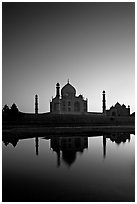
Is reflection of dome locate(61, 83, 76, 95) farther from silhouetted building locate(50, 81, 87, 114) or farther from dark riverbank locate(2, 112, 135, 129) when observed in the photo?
dark riverbank locate(2, 112, 135, 129)

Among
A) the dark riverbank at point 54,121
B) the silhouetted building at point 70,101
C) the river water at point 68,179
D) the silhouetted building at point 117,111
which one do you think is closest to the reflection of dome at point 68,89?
the silhouetted building at point 70,101

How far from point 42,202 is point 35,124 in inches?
647

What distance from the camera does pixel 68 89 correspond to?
3488 cm

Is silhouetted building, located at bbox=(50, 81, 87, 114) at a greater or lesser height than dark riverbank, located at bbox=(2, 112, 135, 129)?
greater

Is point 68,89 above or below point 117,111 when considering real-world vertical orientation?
above

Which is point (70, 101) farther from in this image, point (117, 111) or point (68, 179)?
point (68, 179)

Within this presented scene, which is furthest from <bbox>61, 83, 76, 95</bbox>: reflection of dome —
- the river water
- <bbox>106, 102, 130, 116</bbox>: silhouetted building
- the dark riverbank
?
the river water

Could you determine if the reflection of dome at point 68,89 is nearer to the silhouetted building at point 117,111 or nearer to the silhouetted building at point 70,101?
the silhouetted building at point 70,101

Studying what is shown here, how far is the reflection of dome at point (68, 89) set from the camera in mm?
34781

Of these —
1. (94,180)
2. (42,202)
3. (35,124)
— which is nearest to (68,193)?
(42,202)

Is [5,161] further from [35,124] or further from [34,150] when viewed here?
[35,124]

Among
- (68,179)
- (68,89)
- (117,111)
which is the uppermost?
(68,89)

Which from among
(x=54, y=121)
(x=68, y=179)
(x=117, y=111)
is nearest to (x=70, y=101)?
(x=117, y=111)

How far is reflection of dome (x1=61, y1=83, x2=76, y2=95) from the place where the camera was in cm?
3478
